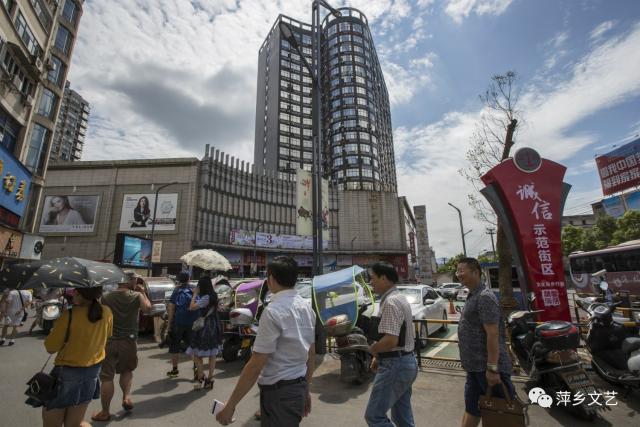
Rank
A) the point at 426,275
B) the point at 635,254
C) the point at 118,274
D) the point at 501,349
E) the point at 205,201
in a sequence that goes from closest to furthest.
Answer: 1. the point at 501,349
2. the point at 118,274
3. the point at 635,254
4. the point at 205,201
5. the point at 426,275

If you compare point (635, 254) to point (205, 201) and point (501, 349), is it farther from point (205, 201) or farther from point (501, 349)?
point (205, 201)

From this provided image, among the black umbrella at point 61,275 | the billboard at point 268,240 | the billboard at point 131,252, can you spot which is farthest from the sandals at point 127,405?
the billboard at point 268,240

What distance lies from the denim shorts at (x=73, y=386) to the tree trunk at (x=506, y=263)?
10327mm

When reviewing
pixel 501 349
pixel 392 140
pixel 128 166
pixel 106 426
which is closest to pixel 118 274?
pixel 106 426

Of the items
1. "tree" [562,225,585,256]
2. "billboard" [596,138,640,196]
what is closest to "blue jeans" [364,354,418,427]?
"billboard" [596,138,640,196]

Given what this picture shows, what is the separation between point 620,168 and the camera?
38906mm

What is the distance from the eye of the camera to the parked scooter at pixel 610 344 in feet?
14.7

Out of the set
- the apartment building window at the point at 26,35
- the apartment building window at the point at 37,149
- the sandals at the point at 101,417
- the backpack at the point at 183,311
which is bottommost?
the sandals at the point at 101,417

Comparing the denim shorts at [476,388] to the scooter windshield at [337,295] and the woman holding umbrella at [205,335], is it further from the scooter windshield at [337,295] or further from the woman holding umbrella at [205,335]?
the woman holding umbrella at [205,335]

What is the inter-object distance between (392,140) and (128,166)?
65424 mm

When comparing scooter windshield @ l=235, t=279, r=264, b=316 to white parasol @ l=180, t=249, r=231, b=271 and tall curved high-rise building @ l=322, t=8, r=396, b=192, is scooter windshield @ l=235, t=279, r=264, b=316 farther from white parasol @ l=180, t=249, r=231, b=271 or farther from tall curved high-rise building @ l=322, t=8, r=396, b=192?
tall curved high-rise building @ l=322, t=8, r=396, b=192

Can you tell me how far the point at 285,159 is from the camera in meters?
72.6

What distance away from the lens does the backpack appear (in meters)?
6.00

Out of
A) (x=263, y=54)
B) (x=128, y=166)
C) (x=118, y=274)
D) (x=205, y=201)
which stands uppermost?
(x=263, y=54)
